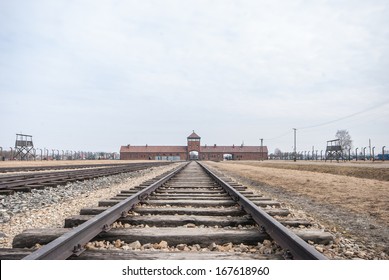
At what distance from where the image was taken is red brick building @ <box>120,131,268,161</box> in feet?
349

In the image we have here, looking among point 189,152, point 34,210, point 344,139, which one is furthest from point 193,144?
point 34,210

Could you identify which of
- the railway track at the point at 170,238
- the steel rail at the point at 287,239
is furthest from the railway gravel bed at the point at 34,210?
the steel rail at the point at 287,239

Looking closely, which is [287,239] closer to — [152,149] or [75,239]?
[75,239]

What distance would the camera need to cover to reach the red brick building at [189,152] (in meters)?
106

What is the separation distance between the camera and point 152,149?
10750 centimetres

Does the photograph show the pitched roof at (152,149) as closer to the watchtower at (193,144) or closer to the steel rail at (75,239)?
the watchtower at (193,144)

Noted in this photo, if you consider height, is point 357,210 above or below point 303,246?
below

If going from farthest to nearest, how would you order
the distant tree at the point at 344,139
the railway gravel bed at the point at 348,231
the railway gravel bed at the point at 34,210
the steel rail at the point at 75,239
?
the distant tree at the point at 344,139 < the railway gravel bed at the point at 34,210 < the railway gravel bed at the point at 348,231 < the steel rail at the point at 75,239

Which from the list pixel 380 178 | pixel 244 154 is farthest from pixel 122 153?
pixel 380 178

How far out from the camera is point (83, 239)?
2672mm
